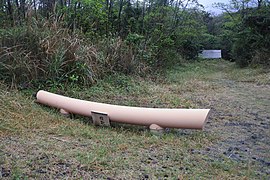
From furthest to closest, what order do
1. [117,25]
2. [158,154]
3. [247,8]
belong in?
[247,8], [117,25], [158,154]

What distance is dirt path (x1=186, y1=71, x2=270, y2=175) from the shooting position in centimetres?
239

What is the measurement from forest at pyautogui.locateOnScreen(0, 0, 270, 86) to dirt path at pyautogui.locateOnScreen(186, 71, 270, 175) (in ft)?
6.08

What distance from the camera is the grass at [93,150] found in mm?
1911

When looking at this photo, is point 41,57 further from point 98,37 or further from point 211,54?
point 211,54

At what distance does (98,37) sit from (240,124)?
3845 mm

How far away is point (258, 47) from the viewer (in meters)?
9.83

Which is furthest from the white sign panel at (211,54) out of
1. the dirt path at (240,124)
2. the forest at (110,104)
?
the dirt path at (240,124)

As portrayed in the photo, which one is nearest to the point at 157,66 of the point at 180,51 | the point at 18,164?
the point at 180,51

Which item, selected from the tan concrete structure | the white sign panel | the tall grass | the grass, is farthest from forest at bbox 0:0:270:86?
the white sign panel

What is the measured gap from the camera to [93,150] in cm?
228

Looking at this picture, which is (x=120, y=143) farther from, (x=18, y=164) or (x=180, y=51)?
(x=180, y=51)

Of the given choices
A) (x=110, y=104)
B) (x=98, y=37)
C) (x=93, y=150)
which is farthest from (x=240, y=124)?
(x=98, y=37)

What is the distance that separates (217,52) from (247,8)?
15.4ft

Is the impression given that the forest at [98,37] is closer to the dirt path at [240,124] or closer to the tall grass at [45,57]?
the tall grass at [45,57]
